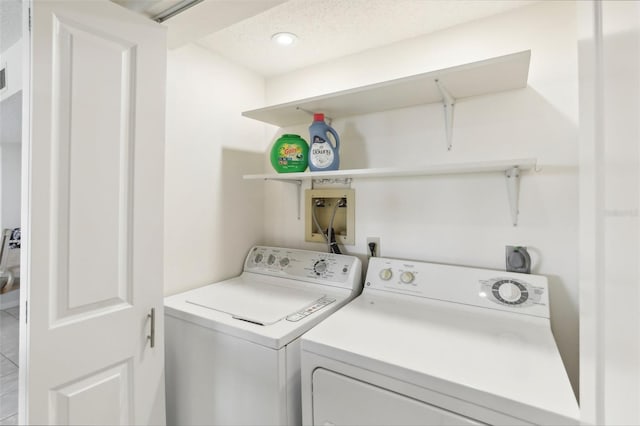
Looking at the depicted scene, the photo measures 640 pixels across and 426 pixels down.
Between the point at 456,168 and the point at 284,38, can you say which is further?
the point at 284,38

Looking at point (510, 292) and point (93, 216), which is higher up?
point (93, 216)

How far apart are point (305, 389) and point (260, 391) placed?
0.20 metres

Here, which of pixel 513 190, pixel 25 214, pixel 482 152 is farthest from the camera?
pixel 482 152

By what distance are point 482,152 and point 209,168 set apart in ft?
5.42

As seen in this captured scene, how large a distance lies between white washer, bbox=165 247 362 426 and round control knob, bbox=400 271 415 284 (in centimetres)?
26

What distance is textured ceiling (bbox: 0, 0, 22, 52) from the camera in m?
1.21

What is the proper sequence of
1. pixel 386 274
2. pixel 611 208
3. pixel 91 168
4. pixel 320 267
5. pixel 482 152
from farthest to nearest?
A: pixel 320 267 < pixel 386 274 < pixel 482 152 < pixel 91 168 < pixel 611 208

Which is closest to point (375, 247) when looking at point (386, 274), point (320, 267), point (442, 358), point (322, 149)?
point (386, 274)

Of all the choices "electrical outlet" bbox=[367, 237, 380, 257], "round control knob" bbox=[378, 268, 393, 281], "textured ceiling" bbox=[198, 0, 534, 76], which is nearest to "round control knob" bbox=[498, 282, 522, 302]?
"round control knob" bbox=[378, 268, 393, 281]

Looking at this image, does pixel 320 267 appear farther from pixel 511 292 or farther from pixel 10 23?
pixel 10 23

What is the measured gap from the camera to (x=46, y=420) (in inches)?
39.5

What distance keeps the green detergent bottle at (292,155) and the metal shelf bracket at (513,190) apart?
1128 millimetres

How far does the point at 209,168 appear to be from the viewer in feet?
6.56

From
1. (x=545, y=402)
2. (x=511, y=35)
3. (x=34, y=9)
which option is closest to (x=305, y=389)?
(x=545, y=402)
